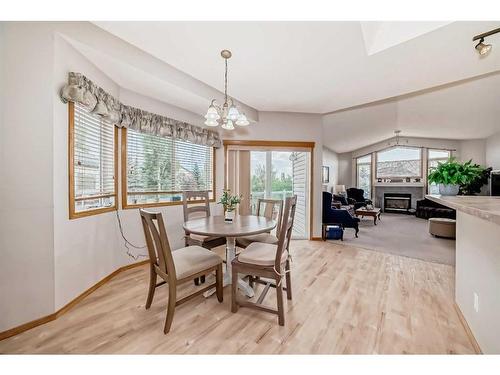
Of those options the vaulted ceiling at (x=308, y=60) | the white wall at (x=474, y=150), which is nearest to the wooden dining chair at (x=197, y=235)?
the vaulted ceiling at (x=308, y=60)

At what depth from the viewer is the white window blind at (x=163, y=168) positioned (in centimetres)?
311

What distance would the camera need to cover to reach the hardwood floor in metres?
1.62

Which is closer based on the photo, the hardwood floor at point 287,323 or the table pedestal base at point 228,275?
the hardwood floor at point 287,323

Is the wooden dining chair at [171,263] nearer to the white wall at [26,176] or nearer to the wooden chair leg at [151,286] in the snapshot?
the wooden chair leg at [151,286]

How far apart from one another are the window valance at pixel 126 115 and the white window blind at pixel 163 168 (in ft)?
0.51

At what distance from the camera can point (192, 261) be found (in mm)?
2049

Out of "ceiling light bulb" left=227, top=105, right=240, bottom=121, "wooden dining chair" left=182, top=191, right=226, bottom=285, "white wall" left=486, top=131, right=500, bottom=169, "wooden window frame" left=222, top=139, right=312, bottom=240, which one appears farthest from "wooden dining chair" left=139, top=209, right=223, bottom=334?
"white wall" left=486, top=131, right=500, bottom=169

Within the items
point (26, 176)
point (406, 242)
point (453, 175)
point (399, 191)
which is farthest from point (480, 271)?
point (399, 191)

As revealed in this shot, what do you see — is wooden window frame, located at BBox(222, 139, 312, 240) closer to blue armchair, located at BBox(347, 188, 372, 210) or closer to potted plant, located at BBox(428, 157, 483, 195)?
potted plant, located at BBox(428, 157, 483, 195)

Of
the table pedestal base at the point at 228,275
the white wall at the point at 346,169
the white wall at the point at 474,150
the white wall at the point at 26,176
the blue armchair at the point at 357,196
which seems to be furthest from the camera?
the white wall at the point at 346,169

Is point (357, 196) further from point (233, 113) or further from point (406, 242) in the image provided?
point (233, 113)

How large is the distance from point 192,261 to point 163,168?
192 centimetres

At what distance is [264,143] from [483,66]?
10.1 ft

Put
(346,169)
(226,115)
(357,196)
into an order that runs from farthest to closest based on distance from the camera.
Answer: (346,169) < (357,196) < (226,115)
